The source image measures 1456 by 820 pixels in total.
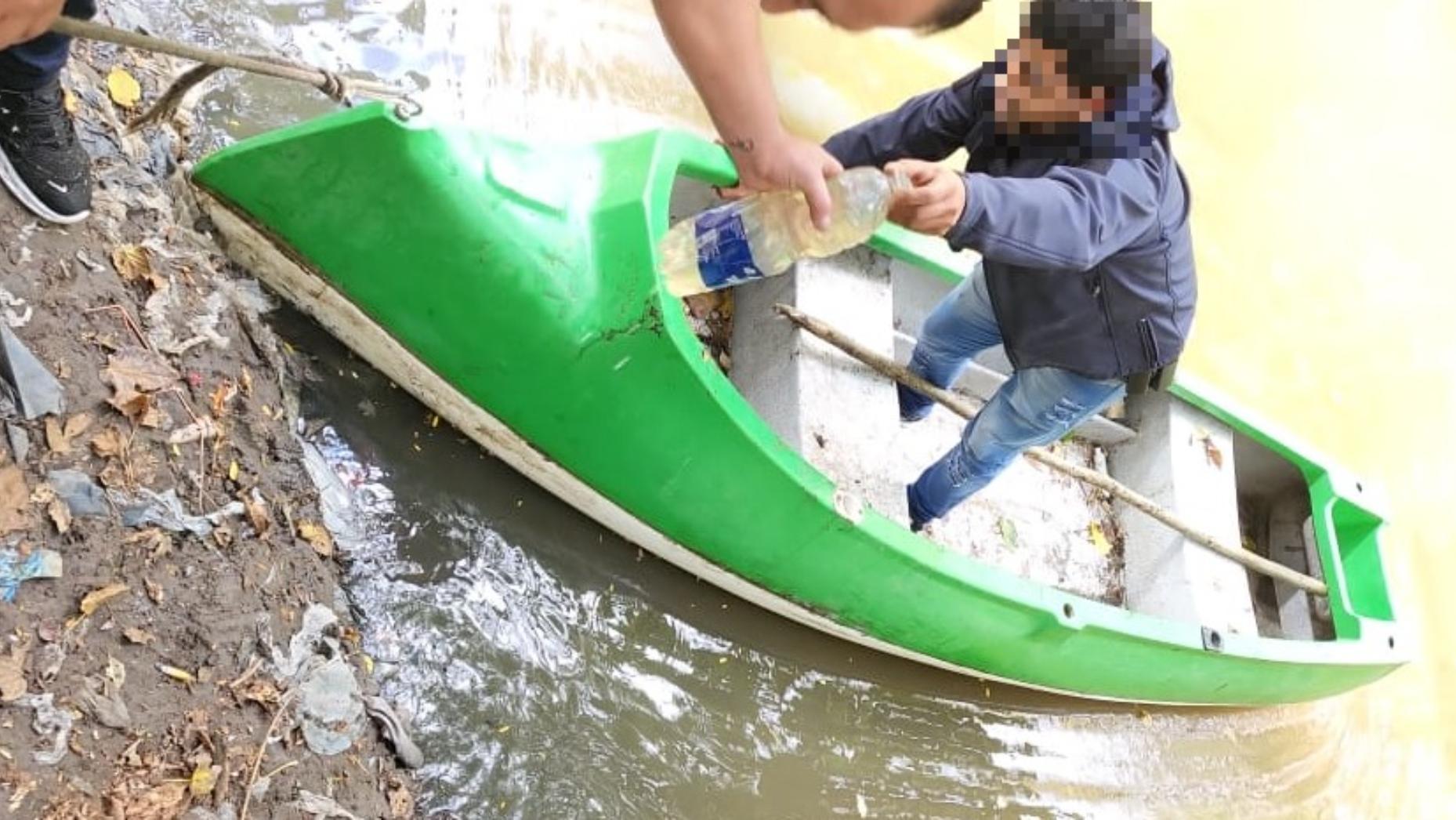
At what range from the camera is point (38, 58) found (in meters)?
1.96

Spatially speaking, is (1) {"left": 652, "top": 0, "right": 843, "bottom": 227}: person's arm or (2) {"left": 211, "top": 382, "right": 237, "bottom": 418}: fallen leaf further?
(2) {"left": 211, "top": 382, "right": 237, "bottom": 418}: fallen leaf

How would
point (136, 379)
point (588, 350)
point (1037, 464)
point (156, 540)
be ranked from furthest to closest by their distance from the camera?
point (1037, 464) → point (588, 350) → point (136, 379) → point (156, 540)

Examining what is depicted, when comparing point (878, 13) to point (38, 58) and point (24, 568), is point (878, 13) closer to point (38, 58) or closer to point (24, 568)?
point (38, 58)

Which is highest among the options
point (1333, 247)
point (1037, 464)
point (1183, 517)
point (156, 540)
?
point (156, 540)

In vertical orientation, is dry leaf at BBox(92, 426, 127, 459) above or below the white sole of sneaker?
below

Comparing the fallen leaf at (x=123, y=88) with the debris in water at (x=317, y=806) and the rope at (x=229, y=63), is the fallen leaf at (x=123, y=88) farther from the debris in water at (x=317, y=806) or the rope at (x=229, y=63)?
the debris in water at (x=317, y=806)

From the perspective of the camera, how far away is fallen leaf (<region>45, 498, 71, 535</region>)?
1.94 meters

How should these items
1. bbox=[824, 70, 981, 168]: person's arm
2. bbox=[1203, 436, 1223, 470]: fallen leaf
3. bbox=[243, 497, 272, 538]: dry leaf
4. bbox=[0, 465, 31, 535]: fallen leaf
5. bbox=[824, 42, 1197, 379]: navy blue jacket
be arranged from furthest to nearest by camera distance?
bbox=[1203, 436, 1223, 470]: fallen leaf
bbox=[824, 70, 981, 168]: person's arm
bbox=[243, 497, 272, 538]: dry leaf
bbox=[824, 42, 1197, 379]: navy blue jacket
bbox=[0, 465, 31, 535]: fallen leaf

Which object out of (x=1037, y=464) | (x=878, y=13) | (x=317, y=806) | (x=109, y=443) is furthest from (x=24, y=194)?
(x=1037, y=464)

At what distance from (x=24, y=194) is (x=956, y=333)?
1.98 m

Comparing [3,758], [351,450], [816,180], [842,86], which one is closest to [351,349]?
[351,450]

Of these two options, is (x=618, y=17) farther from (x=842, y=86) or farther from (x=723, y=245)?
(x=723, y=245)

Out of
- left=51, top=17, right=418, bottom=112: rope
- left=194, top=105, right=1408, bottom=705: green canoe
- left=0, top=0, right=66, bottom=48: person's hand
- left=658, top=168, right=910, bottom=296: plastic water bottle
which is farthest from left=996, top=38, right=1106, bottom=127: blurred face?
left=0, top=0, right=66, bottom=48: person's hand

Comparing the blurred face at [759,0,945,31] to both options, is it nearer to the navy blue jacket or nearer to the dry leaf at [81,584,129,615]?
the navy blue jacket
